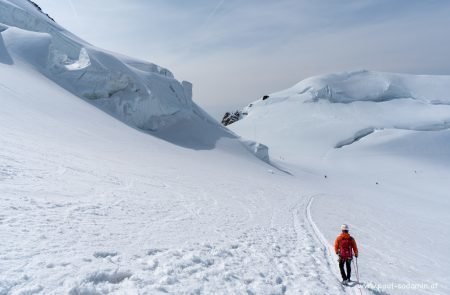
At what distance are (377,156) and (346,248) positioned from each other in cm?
5709

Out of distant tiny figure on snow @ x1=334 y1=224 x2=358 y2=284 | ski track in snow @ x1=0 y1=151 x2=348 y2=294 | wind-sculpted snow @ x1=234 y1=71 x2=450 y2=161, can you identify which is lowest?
ski track in snow @ x1=0 y1=151 x2=348 y2=294

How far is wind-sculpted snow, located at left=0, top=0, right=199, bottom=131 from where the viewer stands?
3572 centimetres

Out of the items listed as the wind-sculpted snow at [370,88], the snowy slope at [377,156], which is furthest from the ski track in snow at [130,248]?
the wind-sculpted snow at [370,88]

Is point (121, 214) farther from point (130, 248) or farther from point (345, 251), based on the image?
point (345, 251)

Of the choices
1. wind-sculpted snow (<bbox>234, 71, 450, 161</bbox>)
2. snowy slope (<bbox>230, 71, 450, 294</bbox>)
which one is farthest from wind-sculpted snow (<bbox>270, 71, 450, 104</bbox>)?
snowy slope (<bbox>230, 71, 450, 294</bbox>)

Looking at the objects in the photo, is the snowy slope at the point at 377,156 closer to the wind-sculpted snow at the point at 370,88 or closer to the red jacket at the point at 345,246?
the wind-sculpted snow at the point at 370,88

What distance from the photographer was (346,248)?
8.29 m

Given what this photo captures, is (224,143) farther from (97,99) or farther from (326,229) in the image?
(326,229)

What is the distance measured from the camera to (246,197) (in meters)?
19.7

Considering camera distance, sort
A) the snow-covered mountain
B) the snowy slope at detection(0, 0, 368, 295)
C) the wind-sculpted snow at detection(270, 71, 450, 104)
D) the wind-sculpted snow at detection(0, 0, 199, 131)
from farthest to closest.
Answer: the wind-sculpted snow at detection(270, 71, 450, 104)
the wind-sculpted snow at detection(0, 0, 199, 131)
the snow-covered mountain
the snowy slope at detection(0, 0, 368, 295)

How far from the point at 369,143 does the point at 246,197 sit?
53142 mm

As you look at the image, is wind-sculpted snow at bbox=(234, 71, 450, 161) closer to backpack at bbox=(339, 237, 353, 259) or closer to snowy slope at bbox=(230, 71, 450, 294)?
snowy slope at bbox=(230, 71, 450, 294)

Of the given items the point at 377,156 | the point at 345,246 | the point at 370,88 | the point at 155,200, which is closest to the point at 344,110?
the point at 370,88

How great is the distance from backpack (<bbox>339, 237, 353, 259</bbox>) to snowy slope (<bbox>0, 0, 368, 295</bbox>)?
0.67 metres
